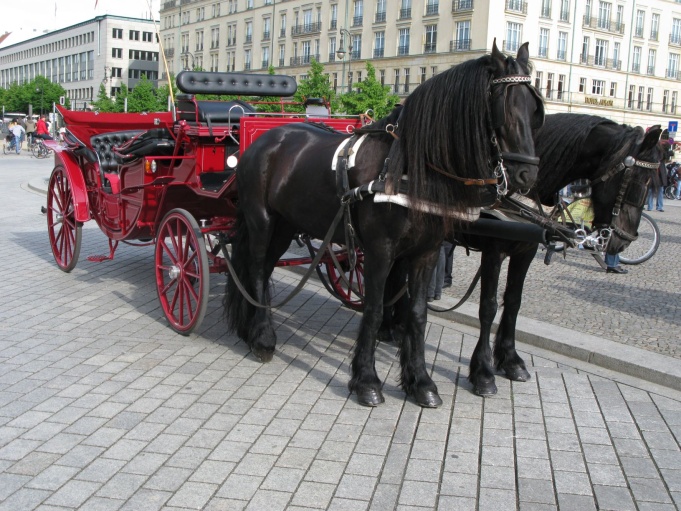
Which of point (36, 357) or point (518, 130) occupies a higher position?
point (518, 130)

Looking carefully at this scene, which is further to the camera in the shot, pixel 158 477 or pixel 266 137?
pixel 266 137

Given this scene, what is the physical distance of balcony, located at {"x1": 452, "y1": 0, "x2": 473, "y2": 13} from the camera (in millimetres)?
53906

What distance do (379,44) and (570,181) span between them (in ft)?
194

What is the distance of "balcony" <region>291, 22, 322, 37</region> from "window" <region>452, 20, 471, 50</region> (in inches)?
648

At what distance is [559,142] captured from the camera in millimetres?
4691

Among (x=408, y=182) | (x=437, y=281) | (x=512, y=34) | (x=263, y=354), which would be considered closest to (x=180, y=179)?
(x=263, y=354)

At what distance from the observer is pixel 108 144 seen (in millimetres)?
8438

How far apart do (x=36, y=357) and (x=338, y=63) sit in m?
62.3

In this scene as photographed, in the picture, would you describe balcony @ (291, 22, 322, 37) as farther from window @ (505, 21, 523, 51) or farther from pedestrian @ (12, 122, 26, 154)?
pedestrian @ (12, 122, 26, 154)

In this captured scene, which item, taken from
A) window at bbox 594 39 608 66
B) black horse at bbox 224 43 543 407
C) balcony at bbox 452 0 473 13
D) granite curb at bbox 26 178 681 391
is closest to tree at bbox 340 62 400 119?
balcony at bbox 452 0 473 13

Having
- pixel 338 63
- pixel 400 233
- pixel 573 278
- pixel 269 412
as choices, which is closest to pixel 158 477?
pixel 269 412

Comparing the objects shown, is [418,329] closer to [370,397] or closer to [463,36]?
[370,397]

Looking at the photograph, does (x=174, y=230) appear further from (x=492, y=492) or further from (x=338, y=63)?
(x=338, y=63)

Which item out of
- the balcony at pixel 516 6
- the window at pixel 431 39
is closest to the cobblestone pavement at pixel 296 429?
the balcony at pixel 516 6
